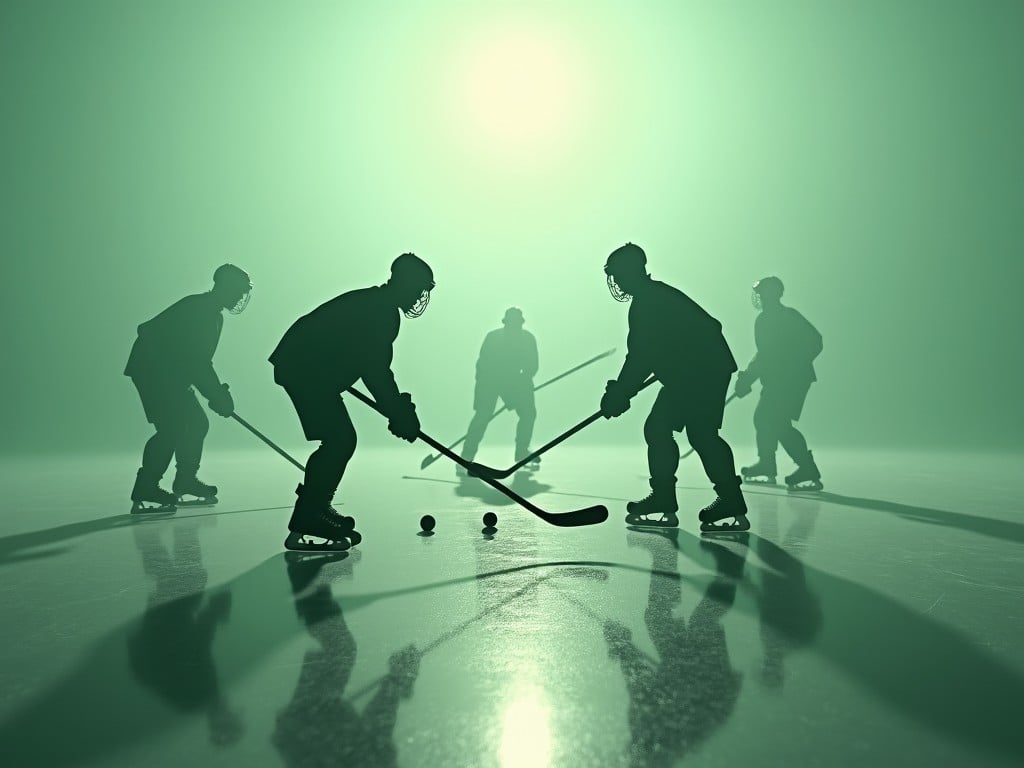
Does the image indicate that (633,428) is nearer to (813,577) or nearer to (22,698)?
(813,577)

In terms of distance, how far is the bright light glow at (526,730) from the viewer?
1254mm

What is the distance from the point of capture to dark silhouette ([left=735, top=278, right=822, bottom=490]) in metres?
7.21

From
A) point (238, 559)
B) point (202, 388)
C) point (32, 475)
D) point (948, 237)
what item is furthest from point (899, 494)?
point (948, 237)

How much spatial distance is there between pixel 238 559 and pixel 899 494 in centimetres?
560

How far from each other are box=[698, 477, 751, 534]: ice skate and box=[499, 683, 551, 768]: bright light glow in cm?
271

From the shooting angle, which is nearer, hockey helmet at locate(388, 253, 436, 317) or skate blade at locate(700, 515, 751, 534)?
hockey helmet at locate(388, 253, 436, 317)

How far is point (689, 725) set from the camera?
1.40 meters

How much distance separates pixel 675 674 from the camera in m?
1.71

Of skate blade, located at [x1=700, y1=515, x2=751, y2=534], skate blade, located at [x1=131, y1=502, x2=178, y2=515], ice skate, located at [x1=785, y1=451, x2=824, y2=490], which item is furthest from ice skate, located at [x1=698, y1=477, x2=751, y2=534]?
skate blade, located at [x1=131, y1=502, x2=178, y2=515]

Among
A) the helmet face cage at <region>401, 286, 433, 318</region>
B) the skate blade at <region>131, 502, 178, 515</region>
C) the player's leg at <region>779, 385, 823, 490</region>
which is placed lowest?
the skate blade at <region>131, 502, 178, 515</region>

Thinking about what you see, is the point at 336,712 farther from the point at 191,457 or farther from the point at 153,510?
the point at 191,457

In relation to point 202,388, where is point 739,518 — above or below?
below

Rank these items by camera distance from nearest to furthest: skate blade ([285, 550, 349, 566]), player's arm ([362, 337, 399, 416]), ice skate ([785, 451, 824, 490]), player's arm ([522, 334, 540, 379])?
skate blade ([285, 550, 349, 566]) → player's arm ([362, 337, 399, 416]) → ice skate ([785, 451, 824, 490]) → player's arm ([522, 334, 540, 379])

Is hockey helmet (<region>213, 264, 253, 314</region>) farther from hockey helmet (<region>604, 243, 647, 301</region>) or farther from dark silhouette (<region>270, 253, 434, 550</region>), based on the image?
hockey helmet (<region>604, 243, 647, 301</region>)
